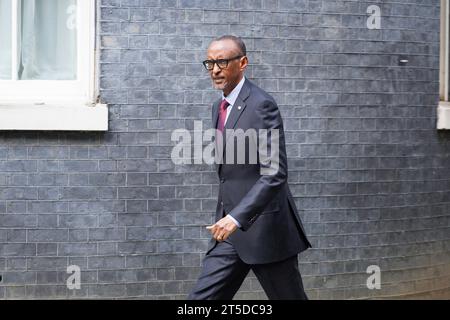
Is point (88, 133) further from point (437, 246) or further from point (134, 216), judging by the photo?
point (437, 246)

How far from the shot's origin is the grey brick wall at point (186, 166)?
24.1ft

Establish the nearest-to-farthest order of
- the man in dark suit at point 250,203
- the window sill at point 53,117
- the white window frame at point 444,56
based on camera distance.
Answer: the man in dark suit at point 250,203 → the window sill at point 53,117 → the white window frame at point 444,56

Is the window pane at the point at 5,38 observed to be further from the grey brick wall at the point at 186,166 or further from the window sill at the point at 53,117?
the grey brick wall at the point at 186,166

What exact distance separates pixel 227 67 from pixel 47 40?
285 cm

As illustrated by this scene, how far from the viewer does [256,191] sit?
4.98 meters

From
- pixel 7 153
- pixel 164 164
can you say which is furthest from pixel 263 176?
pixel 7 153

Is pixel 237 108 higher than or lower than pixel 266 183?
higher

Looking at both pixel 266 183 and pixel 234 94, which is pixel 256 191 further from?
pixel 234 94

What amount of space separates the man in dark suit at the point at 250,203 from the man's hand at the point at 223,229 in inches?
1.7

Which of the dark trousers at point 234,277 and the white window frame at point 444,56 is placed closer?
the dark trousers at point 234,277

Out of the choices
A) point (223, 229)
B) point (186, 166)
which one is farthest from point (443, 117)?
point (223, 229)

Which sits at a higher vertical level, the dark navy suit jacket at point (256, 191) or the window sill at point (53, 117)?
the window sill at point (53, 117)

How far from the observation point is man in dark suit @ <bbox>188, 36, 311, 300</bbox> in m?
5.01

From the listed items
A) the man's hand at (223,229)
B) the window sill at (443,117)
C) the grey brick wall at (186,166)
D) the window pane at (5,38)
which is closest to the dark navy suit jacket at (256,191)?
the man's hand at (223,229)
